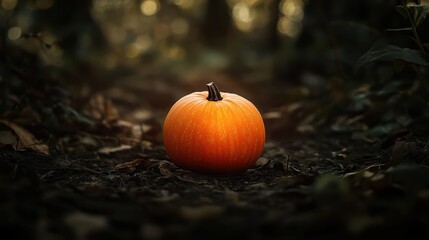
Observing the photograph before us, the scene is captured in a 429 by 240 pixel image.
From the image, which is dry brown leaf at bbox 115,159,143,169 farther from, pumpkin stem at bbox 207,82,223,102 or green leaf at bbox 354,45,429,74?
green leaf at bbox 354,45,429,74

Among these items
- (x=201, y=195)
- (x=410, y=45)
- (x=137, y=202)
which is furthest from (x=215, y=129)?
(x=410, y=45)

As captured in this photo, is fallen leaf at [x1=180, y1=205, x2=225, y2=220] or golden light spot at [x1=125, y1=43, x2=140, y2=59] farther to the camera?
golden light spot at [x1=125, y1=43, x2=140, y2=59]

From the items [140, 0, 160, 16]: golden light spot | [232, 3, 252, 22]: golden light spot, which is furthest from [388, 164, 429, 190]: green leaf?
[140, 0, 160, 16]: golden light spot

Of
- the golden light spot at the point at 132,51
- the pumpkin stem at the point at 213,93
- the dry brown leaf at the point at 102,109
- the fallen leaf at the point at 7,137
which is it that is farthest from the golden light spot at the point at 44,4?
the pumpkin stem at the point at 213,93

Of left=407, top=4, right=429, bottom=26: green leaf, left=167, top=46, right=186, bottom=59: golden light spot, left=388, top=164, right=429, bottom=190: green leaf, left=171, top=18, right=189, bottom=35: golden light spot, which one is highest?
left=171, top=18, right=189, bottom=35: golden light spot

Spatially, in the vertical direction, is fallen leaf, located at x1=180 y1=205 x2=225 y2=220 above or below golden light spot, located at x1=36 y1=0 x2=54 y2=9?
below

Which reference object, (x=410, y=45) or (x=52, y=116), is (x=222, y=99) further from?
(x=410, y=45)
